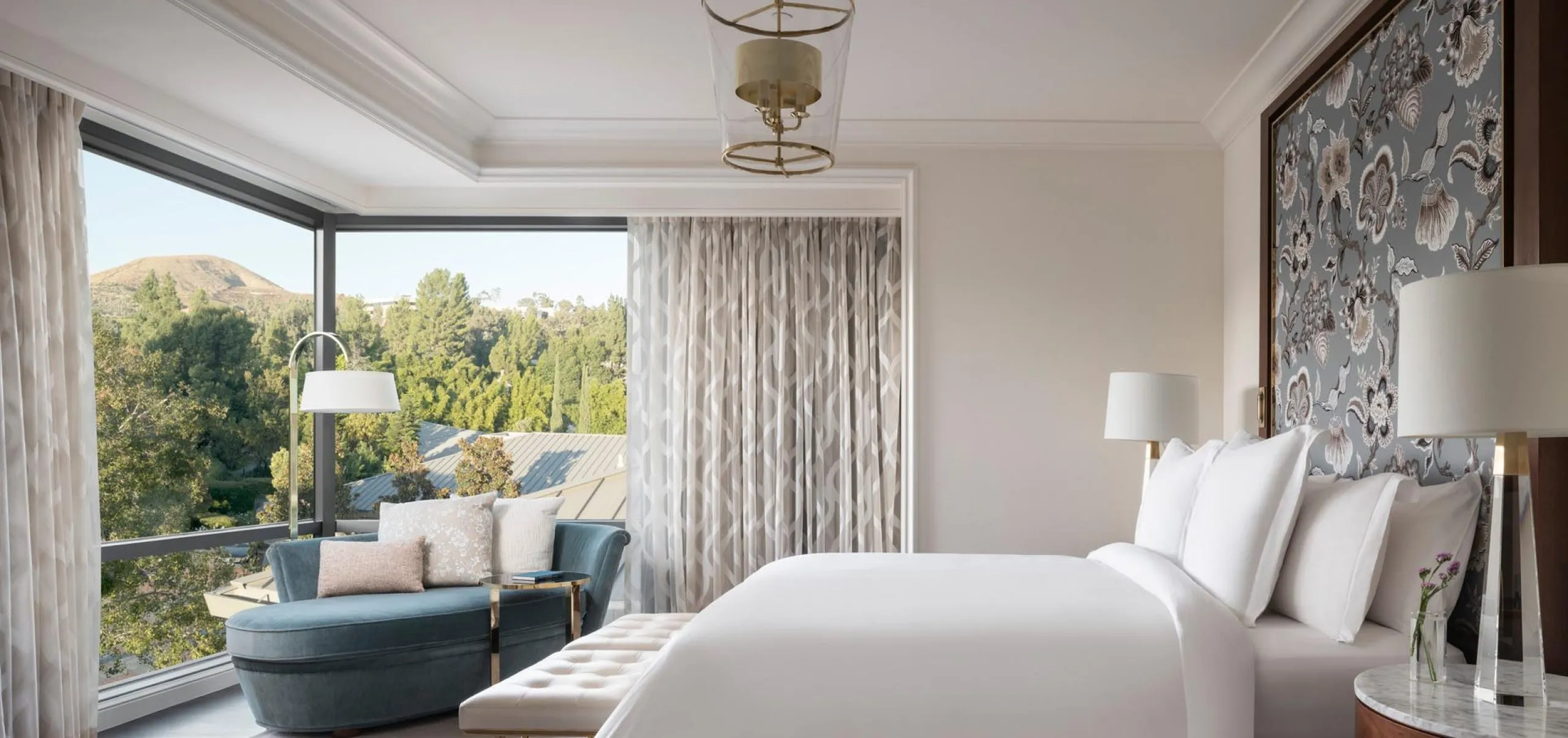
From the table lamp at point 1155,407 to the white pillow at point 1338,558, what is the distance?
1.40 m

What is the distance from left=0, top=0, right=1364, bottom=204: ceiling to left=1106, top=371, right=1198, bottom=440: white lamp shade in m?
1.24

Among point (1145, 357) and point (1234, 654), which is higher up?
point (1145, 357)

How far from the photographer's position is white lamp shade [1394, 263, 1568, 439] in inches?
67.9

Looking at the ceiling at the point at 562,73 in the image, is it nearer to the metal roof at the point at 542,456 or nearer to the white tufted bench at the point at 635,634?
the metal roof at the point at 542,456

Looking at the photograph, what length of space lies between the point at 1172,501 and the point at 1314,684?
2.96ft

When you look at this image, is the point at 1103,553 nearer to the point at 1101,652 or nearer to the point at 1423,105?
the point at 1101,652

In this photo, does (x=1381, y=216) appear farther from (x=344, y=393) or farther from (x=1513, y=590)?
(x=344, y=393)

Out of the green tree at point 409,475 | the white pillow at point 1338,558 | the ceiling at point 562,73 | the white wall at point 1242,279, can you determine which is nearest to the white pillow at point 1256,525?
the white pillow at point 1338,558

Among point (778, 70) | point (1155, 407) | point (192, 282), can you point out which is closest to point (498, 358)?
point (192, 282)

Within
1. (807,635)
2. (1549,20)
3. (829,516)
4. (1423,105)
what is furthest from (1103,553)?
(829,516)

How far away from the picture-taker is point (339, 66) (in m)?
3.89

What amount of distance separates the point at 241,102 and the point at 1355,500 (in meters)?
4.05

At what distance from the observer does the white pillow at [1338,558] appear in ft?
7.86

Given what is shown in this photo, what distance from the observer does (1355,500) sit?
254 cm
